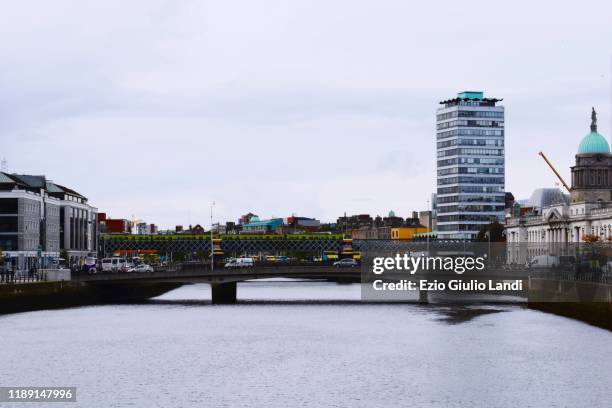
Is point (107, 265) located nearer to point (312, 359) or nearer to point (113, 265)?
point (113, 265)

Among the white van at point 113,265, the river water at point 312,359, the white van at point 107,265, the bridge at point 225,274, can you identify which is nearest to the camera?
the river water at point 312,359

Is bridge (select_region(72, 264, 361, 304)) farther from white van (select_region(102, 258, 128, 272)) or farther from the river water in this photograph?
white van (select_region(102, 258, 128, 272))

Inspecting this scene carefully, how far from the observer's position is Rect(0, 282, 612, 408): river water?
5897 centimetres

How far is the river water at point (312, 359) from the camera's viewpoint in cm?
5897

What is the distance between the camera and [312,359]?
73.6 meters

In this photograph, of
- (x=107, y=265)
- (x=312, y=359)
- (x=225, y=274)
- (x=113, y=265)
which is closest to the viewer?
(x=312, y=359)

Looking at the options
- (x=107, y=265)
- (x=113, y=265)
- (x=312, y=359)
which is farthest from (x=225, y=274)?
(x=107, y=265)

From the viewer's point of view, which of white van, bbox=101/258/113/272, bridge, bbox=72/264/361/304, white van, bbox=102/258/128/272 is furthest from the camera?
white van, bbox=101/258/113/272

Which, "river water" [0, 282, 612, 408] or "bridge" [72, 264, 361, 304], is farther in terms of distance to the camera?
"bridge" [72, 264, 361, 304]

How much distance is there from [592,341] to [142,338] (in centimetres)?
3120

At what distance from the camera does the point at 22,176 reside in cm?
19638

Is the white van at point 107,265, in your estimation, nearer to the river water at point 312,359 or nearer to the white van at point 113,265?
the white van at point 113,265

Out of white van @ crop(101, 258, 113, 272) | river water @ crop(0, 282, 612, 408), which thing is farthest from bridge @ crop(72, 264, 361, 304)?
white van @ crop(101, 258, 113, 272)

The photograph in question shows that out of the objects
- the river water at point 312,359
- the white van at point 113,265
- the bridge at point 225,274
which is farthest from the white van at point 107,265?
the river water at point 312,359
